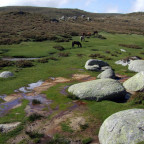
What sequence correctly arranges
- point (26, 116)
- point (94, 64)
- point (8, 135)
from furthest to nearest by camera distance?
point (94, 64) → point (26, 116) → point (8, 135)

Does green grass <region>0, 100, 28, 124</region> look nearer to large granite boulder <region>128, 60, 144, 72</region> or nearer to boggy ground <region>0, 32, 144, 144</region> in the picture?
boggy ground <region>0, 32, 144, 144</region>

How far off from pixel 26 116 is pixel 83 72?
15466 mm

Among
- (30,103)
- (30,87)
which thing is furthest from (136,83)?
(30,87)

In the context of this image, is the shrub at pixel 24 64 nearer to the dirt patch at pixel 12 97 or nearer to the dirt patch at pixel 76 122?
the dirt patch at pixel 12 97

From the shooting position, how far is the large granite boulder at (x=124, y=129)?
1029 cm

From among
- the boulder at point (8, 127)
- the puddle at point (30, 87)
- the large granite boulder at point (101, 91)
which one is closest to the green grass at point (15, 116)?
the boulder at point (8, 127)

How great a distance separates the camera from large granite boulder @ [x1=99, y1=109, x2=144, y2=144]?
10289mm

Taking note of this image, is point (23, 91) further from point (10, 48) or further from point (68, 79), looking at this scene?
point (10, 48)

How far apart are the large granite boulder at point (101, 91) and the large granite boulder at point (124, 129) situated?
20.0ft

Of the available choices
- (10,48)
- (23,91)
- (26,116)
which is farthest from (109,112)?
(10,48)

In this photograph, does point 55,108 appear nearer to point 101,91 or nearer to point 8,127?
point 8,127

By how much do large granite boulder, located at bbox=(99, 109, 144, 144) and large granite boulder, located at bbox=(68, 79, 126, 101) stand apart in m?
6.10

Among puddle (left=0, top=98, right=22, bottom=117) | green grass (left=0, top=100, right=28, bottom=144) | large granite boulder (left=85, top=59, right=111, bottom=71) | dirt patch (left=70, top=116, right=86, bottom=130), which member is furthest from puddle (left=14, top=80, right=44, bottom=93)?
large granite boulder (left=85, top=59, right=111, bottom=71)

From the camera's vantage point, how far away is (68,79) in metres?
25.7
